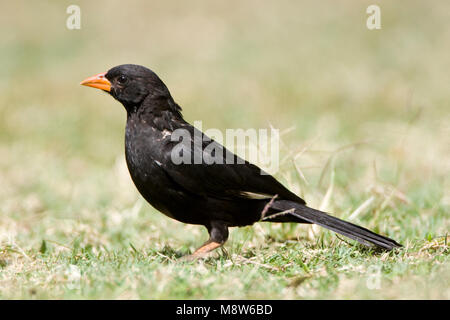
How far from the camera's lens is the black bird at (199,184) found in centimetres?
415

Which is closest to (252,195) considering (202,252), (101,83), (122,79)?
(202,252)

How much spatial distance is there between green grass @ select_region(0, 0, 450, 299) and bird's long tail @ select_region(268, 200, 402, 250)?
98 millimetres

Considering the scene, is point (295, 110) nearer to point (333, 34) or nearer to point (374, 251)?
point (333, 34)

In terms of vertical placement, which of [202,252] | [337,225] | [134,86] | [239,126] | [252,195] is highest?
[134,86]

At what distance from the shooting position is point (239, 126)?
930 centimetres

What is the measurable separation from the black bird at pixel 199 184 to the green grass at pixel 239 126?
0.21m

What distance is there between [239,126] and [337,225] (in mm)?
5178

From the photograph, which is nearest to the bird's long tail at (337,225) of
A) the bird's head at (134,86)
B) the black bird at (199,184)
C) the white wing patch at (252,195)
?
the black bird at (199,184)

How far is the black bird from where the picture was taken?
13.6ft

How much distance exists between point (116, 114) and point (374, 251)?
22.3 ft

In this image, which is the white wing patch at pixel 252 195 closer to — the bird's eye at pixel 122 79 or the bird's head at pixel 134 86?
the bird's head at pixel 134 86

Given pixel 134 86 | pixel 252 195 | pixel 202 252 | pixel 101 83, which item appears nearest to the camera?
pixel 202 252

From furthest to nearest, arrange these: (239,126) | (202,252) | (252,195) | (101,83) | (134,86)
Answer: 1. (239,126)
2. (101,83)
3. (134,86)
4. (252,195)
5. (202,252)

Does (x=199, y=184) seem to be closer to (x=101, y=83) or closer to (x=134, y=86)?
(x=134, y=86)
